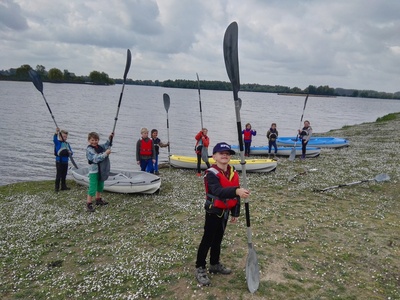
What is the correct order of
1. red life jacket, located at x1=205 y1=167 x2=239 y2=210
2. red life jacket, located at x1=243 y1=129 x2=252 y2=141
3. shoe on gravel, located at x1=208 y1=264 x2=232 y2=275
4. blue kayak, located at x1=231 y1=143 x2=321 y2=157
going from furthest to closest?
1. blue kayak, located at x1=231 y1=143 x2=321 y2=157
2. red life jacket, located at x1=243 y1=129 x2=252 y2=141
3. shoe on gravel, located at x1=208 y1=264 x2=232 y2=275
4. red life jacket, located at x1=205 y1=167 x2=239 y2=210

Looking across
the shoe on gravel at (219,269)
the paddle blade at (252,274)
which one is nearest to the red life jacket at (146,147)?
the shoe on gravel at (219,269)

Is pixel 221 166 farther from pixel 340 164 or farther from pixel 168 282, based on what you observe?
pixel 340 164

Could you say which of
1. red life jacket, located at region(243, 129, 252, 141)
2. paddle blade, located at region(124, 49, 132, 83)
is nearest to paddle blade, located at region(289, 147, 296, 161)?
red life jacket, located at region(243, 129, 252, 141)

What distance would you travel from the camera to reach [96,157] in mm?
11211

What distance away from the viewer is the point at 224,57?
20.9 feet

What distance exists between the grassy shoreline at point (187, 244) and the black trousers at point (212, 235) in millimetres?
606

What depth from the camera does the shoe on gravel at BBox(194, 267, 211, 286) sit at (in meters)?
6.68

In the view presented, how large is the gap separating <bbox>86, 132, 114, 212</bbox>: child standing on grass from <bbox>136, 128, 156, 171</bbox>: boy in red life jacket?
311 centimetres

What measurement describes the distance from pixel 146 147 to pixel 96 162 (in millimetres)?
4039

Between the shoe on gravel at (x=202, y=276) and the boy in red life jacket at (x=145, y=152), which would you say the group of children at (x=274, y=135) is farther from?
the shoe on gravel at (x=202, y=276)

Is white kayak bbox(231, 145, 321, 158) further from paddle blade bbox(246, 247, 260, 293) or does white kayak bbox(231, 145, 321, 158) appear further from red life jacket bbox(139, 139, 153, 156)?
paddle blade bbox(246, 247, 260, 293)

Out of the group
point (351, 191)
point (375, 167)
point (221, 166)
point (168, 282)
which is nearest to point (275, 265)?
point (168, 282)

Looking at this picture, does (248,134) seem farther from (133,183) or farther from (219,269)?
(219,269)

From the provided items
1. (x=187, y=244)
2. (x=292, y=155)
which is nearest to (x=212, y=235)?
(x=187, y=244)
